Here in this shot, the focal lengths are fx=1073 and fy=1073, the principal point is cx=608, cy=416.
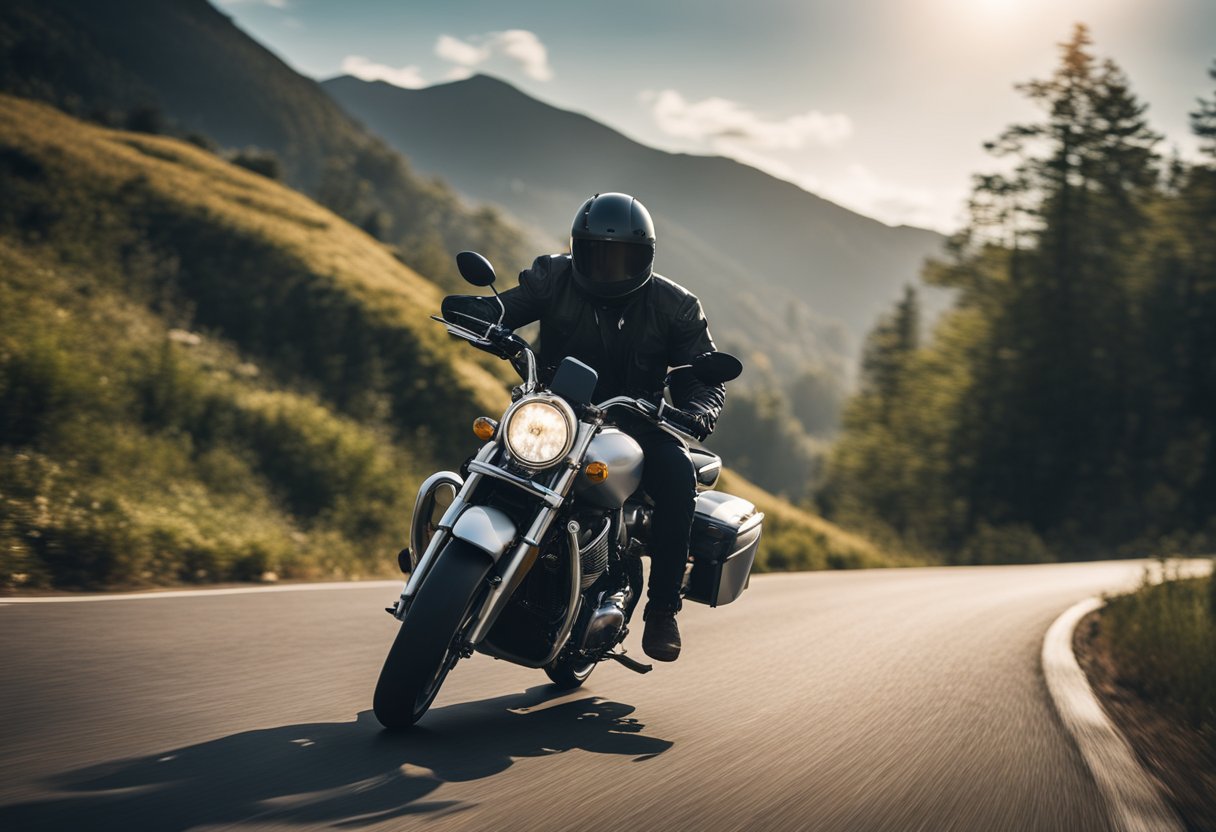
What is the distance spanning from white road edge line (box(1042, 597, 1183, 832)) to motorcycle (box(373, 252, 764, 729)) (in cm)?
194

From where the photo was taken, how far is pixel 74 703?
12.6 ft

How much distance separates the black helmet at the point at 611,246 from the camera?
4.73 m

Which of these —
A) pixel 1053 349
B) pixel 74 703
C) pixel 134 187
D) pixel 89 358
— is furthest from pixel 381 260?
pixel 74 703

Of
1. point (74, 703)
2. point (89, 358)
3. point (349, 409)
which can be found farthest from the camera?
point (349, 409)

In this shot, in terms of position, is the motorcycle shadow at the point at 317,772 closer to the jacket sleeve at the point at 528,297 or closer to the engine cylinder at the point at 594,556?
the engine cylinder at the point at 594,556

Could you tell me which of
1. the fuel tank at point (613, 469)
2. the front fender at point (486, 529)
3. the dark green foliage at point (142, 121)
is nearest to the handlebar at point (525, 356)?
the fuel tank at point (613, 469)

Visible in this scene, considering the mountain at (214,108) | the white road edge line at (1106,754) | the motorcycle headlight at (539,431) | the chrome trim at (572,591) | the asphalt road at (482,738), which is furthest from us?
the mountain at (214,108)

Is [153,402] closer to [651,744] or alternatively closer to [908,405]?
[651,744]

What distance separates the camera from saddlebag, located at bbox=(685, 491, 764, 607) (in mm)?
5250

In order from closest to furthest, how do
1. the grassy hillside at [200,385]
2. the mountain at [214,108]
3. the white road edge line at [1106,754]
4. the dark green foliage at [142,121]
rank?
1. the white road edge line at [1106,754]
2. the grassy hillside at [200,385]
3. the dark green foliage at [142,121]
4. the mountain at [214,108]

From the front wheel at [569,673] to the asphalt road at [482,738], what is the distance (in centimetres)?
9

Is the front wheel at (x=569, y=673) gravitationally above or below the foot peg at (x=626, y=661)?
below

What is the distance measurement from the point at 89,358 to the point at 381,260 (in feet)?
103

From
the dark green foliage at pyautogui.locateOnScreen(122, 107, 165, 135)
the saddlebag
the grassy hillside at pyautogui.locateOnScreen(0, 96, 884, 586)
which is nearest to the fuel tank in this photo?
the saddlebag
